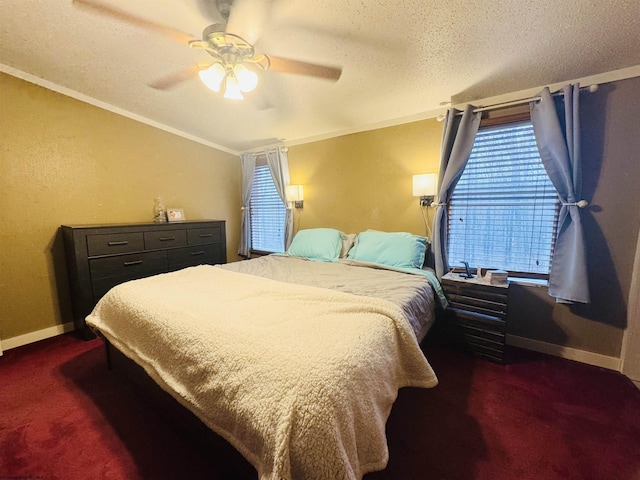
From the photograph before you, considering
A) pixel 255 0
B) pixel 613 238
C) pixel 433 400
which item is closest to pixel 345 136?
pixel 255 0

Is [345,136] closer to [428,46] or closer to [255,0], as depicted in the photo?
[428,46]

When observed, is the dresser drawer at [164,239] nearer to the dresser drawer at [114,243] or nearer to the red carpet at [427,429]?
the dresser drawer at [114,243]

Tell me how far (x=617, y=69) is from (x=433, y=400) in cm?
265

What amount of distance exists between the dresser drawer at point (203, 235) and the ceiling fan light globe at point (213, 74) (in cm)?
196

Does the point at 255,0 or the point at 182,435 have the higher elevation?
the point at 255,0

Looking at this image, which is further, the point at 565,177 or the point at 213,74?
the point at 565,177

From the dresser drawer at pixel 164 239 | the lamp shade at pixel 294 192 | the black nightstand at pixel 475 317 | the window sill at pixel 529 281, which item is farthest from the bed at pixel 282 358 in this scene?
the lamp shade at pixel 294 192

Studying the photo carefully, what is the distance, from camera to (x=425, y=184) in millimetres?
2404

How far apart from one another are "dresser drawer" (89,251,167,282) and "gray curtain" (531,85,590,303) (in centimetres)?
371

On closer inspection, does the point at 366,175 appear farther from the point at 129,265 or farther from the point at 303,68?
the point at 129,265

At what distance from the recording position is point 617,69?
177 centimetres

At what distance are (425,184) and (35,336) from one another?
155 inches

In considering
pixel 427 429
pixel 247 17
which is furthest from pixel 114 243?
pixel 427 429

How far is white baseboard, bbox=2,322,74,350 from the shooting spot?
7.17 ft
